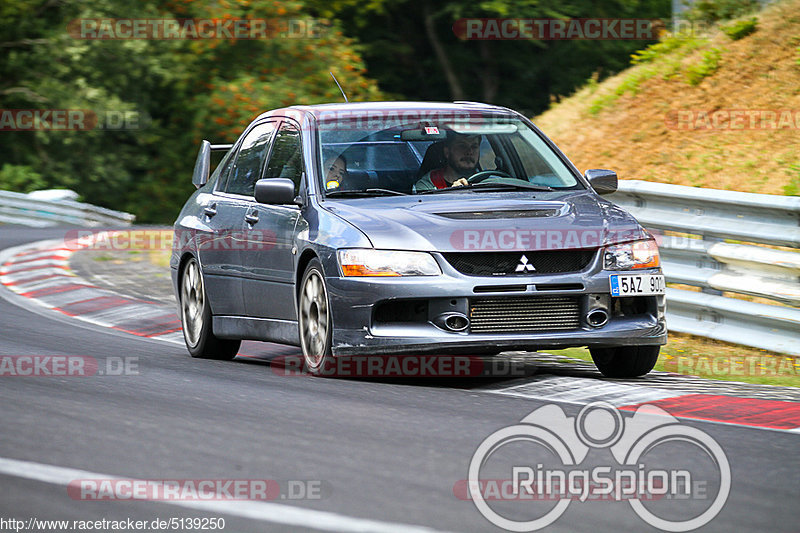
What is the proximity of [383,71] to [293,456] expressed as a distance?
43174 mm

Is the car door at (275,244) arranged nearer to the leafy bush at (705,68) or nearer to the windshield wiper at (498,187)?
the windshield wiper at (498,187)

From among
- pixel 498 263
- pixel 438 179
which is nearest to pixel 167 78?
pixel 438 179

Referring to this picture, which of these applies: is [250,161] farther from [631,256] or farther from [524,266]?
[631,256]

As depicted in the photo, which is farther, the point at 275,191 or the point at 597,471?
the point at 275,191

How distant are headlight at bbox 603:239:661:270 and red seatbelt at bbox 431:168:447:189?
1.25 metres

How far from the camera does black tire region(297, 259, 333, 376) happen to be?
8.34m

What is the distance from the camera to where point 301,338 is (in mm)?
8797

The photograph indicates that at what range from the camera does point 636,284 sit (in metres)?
8.28

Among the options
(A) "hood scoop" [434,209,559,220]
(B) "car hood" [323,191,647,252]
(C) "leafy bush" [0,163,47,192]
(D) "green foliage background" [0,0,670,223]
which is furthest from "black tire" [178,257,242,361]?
(D) "green foliage background" [0,0,670,223]

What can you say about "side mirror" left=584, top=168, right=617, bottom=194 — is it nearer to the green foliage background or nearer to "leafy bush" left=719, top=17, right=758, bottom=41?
"leafy bush" left=719, top=17, right=758, bottom=41

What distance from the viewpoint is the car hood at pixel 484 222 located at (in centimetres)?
802

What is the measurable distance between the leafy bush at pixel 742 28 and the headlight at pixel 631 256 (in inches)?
370

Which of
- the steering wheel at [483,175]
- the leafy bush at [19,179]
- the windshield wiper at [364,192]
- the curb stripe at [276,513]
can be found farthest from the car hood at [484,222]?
the leafy bush at [19,179]

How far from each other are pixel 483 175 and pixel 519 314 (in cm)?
143
